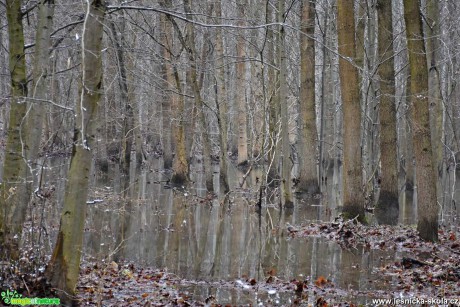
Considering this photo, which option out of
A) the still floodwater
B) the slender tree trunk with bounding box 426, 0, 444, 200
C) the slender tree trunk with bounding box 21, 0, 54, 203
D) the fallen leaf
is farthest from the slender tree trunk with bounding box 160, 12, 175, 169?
the fallen leaf

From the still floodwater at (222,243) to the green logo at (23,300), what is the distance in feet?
5.30

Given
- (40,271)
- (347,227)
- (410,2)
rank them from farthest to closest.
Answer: (347,227) < (410,2) < (40,271)

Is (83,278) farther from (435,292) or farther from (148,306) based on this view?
(435,292)

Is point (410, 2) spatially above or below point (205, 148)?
above

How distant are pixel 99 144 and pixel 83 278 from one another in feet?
63.6

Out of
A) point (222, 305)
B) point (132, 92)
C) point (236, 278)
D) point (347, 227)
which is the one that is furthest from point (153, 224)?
point (132, 92)

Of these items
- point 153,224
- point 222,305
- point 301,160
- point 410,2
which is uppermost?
point 410,2

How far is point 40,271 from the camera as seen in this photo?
21.8 ft

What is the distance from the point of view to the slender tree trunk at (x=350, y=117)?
544 inches

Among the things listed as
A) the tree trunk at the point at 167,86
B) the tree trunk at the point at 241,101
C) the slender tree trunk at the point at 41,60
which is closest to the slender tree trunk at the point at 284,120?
the tree trunk at the point at 167,86

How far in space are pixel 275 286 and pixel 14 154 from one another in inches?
157

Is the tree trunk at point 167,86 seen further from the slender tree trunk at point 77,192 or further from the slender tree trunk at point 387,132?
the slender tree trunk at point 77,192

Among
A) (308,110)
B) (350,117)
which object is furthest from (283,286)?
(308,110)

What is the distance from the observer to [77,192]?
256 inches
